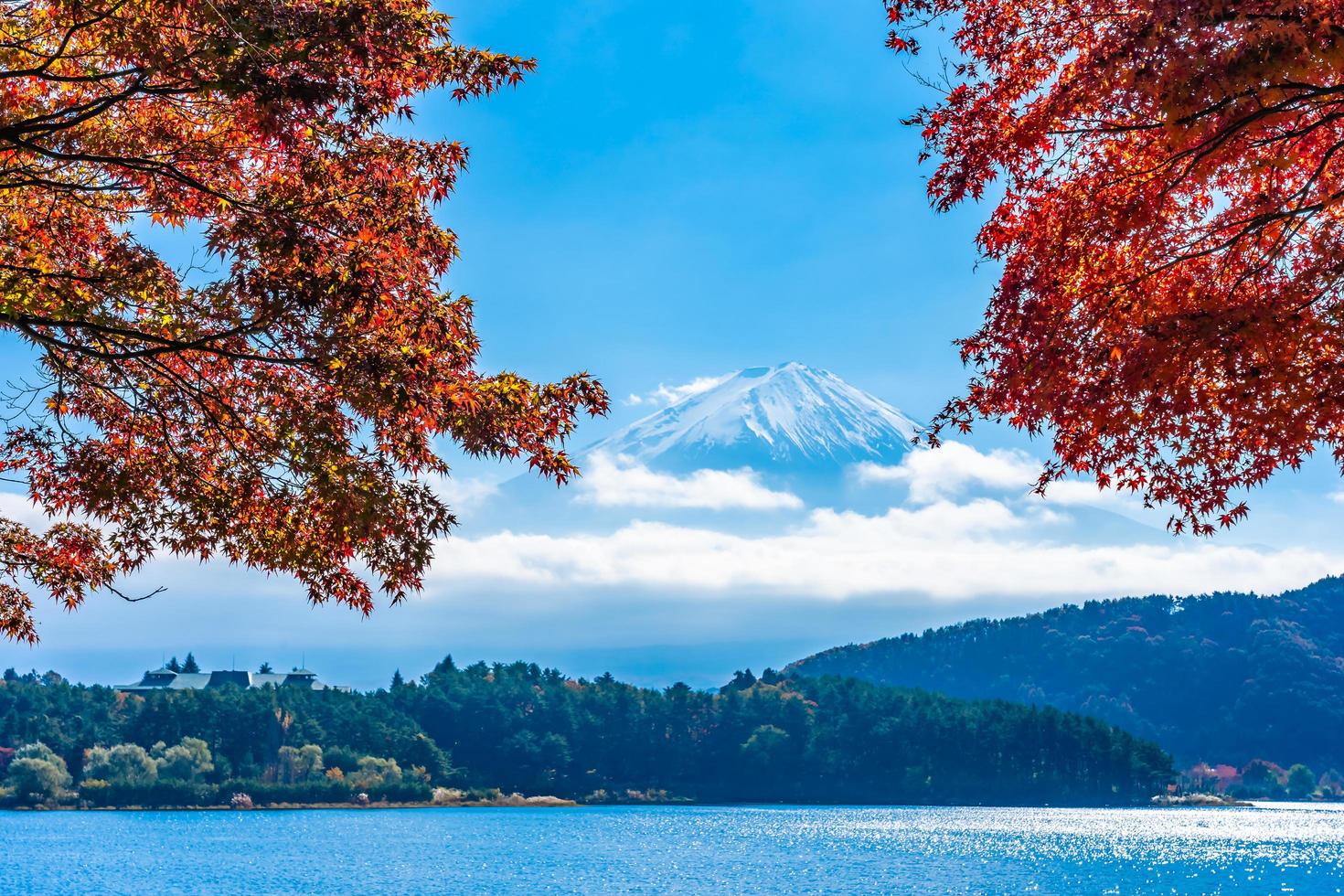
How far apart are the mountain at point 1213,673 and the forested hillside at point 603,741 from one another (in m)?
31.6

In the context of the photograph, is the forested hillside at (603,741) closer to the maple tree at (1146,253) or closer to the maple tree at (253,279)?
the maple tree at (253,279)

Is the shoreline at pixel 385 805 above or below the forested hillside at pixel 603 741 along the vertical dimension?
below

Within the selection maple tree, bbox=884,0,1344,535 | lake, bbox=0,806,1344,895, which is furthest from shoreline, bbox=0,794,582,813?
maple tree, bbox=884,0,1344,535

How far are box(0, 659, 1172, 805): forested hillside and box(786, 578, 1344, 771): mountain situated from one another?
31.6 m

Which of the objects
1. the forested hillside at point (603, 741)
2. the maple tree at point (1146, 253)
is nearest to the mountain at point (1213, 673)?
the forested hillside at point (603, 741)

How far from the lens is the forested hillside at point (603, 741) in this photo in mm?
100125

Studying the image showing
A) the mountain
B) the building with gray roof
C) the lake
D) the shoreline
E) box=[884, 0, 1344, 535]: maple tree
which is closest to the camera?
box=[884, 0, 1344, 535]: maple tree

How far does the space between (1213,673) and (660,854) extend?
105 m

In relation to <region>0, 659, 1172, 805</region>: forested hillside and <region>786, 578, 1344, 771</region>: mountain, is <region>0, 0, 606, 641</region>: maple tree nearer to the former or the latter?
<region>0, 659, 1172, 805</region>: forested hillside

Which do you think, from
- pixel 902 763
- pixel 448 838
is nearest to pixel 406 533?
pixel 448 838

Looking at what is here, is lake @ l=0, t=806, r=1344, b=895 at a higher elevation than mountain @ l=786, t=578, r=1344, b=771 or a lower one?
lower

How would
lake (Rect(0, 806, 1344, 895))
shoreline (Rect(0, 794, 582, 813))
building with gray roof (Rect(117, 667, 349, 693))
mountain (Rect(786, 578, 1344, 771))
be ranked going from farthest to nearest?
building with gray roof (Rect(117, 667, 349, 693))
mountain (Rect(786, 578, 1344, 771))
shoreline (Rect(0, 794, 582, 813))
lake (Rect(0, 806, 1344, 895))

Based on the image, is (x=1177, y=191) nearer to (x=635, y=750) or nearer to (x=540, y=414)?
(x=540, y=414)

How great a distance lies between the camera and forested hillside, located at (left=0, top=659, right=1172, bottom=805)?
10012 centimetres
